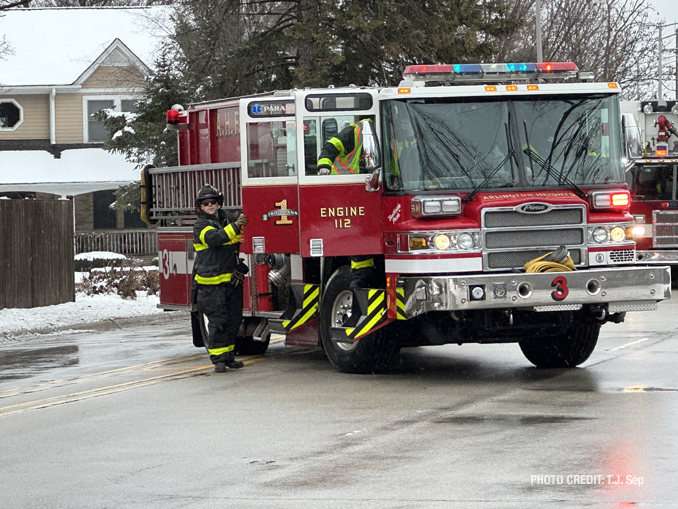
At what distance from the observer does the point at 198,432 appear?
27.2ft

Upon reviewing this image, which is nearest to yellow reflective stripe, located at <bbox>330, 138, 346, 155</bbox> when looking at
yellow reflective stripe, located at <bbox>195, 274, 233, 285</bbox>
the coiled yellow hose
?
yellow reflective stripe, located at <bbox>195, 274, 233, 285</bbox>

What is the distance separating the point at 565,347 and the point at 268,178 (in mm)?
3331

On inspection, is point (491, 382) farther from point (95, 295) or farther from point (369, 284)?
point (95, 295)

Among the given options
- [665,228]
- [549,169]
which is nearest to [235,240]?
[549,169]

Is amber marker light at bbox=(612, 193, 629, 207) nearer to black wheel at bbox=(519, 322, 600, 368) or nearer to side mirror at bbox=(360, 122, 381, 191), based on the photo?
black wheel at bbox=(519, 322, 600, 368)

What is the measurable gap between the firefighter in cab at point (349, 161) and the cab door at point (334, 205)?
0.07m

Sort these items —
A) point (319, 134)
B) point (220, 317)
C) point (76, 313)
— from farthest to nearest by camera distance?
point (76, 313)
point (220, 317)
point (319, 134)

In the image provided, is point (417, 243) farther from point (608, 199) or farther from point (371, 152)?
point (608, 199)

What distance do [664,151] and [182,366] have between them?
43.4 feet

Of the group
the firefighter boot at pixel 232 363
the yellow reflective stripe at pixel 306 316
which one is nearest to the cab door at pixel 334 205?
the yellow reflective stripe at pixel 306 316

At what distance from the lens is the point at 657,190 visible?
22.9m

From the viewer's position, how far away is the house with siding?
41.1 m

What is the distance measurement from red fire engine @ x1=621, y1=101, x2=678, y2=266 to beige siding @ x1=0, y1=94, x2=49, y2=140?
2561cm

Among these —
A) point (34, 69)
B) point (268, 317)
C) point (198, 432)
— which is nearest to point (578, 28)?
point (34, 69)
